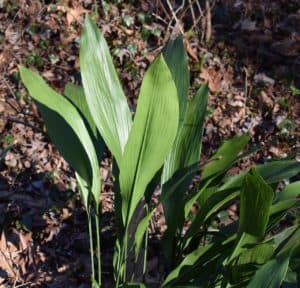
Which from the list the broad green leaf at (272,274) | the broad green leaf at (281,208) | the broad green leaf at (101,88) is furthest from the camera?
the broad green leaf at (101,88)

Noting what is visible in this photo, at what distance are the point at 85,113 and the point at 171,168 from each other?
362 mm

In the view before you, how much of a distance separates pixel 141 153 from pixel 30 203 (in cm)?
113

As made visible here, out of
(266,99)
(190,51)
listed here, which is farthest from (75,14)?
(266,99)

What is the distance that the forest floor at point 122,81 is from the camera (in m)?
2.59

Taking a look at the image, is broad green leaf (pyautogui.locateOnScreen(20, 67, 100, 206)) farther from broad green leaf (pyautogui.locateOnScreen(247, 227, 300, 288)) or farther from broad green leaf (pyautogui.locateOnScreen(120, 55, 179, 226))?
broad green leaf (pyautogui.locateOnScreen(247, 227, 300, 288))

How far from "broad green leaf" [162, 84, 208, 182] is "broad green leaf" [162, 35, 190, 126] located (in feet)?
0.28

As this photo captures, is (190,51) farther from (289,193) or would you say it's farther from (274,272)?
(274,272)

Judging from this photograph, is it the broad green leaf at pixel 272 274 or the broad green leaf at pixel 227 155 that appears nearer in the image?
the broad green leaf at pixel 272 274

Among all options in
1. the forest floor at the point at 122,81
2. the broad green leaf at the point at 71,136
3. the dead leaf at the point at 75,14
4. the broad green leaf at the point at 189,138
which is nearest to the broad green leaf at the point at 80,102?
the broad green leaf at the point at 71,136

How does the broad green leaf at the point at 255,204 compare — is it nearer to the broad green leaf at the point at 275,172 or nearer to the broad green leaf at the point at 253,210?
the broad green leaf at the point at 253,210

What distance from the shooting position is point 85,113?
2.10 meters

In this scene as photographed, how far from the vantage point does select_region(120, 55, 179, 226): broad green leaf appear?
162 cm

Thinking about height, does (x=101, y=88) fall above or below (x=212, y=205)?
above

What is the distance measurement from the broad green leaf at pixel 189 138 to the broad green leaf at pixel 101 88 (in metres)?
0.22
